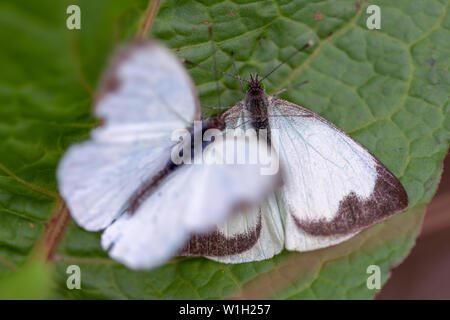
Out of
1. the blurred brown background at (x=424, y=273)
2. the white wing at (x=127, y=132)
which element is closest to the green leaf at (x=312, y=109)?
the white wing at (x=127, y=132)

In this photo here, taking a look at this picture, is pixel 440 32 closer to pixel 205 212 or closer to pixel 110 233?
pixel 205 212

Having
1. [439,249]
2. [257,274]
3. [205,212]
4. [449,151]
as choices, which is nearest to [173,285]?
[257,274]

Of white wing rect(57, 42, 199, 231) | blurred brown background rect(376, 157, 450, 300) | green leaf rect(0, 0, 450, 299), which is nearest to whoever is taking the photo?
white wing rect(57, 42, 199, 231)

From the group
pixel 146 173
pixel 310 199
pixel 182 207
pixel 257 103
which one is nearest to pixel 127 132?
pixel 146 173

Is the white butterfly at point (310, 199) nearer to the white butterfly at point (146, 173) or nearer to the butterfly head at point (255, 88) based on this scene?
the butterfly head at point (255, 88)

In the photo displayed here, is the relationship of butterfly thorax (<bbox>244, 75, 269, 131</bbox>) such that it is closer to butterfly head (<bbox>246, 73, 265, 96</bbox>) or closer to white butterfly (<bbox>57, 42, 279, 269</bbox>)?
butterfly head (<bbox>246, 73, 265, 96</bbox>)

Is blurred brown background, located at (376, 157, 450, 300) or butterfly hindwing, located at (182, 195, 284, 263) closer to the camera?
butterfly hindwing, located at (182, 195, 284, 263)

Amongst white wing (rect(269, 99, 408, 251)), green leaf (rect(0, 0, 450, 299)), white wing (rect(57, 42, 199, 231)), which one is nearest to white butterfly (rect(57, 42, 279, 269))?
white wing (rect(57, 42, 199, 231))
